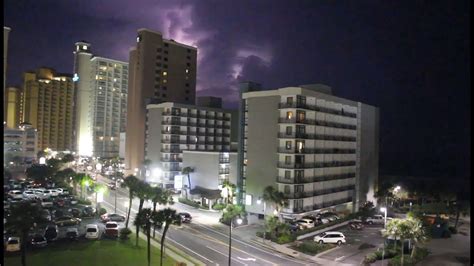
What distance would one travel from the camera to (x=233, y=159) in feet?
166

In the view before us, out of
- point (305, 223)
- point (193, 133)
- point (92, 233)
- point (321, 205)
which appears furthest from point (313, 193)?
point (193, 133)

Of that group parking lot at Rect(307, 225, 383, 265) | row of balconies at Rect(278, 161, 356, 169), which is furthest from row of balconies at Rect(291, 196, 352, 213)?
row of balconies at Rect(278, 161, 356, 169)

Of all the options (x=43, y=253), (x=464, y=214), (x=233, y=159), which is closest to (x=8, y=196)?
(x=43, y=253)

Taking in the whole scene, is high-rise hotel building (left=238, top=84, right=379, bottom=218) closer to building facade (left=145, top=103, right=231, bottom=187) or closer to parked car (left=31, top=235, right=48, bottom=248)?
parked car (left=31, top=235, right=48, bottom=248)

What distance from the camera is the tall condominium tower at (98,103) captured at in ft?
325

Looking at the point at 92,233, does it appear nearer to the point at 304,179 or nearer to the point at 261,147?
the point at 261,147

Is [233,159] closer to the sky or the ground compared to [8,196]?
closer to the sky

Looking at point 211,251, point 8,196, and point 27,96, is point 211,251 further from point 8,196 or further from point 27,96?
point 27,96

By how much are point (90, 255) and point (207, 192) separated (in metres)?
24.1

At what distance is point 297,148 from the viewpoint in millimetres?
37781

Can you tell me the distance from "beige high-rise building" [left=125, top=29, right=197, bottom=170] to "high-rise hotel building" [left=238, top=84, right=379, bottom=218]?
2883 centimetres

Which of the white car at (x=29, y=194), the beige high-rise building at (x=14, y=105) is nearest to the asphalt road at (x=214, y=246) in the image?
the white car at (x=29, y=194)

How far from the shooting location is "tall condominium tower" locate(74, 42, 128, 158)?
9894 centimetres

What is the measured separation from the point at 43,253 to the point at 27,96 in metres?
86.1
